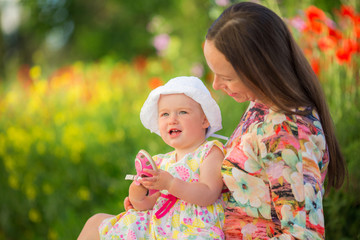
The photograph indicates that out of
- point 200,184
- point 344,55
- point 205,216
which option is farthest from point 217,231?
point 344,55

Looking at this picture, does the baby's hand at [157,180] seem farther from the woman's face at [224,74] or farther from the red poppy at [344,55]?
the red poppy at [344,55]

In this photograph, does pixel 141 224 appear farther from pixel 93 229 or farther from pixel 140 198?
pixel 93 229

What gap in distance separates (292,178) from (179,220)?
50cm

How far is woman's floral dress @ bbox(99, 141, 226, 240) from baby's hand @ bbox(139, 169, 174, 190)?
166 mm

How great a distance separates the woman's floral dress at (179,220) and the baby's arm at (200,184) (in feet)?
0.15

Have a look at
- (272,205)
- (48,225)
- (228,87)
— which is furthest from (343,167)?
(48,225)

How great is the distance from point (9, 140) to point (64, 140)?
0.72m

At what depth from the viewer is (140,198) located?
1.87m

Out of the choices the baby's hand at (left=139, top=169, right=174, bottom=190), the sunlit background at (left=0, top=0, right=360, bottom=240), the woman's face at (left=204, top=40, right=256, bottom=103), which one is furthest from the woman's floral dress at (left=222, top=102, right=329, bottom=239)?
the sunlit background at (left=0, top=0, right=360, bottom=240)

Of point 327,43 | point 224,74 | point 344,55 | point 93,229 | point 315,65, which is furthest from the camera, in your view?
point 315,65

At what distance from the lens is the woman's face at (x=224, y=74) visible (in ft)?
5.59

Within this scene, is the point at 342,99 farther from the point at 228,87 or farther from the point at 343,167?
the point at 228,87

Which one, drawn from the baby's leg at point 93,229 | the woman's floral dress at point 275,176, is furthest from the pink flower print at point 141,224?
the woman's floral dress at point 275,176

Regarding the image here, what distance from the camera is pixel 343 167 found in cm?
193
